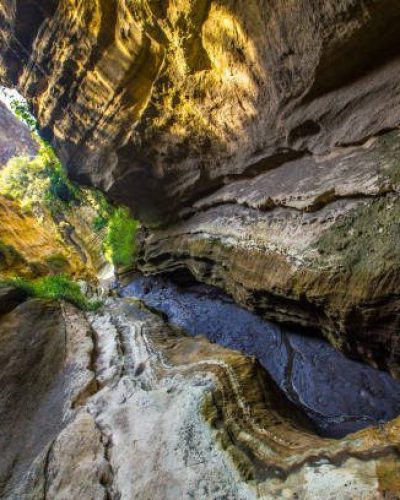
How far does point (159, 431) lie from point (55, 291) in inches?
217

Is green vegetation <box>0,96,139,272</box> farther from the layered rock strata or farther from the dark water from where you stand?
the layered rock strata

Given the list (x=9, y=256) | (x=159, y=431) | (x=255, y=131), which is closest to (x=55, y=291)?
(x=9, y=256)

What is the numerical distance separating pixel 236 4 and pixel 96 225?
39.3 feet

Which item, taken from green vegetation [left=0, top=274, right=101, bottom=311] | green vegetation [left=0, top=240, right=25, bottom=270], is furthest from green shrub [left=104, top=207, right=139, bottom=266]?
green vegetation [left=0, top=240, right=25, bottom=270]

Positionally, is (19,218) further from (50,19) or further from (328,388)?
(328,388)

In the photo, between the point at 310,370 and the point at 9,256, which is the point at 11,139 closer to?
the point at 9,256

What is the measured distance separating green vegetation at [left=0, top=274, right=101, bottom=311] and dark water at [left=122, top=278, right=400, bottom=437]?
2436 millimetres

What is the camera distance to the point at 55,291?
778 cm

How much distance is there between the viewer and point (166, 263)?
895 centimetres

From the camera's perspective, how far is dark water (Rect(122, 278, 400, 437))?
3875 millimetres

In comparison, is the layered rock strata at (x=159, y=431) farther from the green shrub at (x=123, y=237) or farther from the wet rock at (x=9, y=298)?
the green shrub at (x=123, y=237)

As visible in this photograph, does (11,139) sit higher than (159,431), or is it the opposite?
(11,139)

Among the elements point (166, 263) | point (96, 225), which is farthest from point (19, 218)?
point (166, 263)

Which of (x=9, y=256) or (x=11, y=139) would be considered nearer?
(x=9, y=256)
